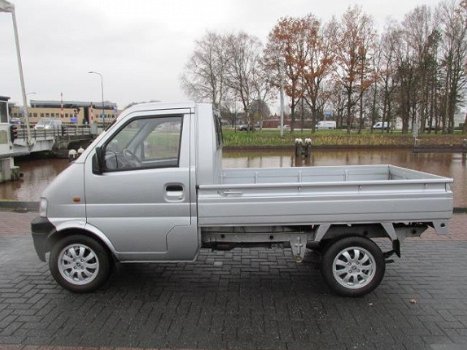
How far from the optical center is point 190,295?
4.61 m

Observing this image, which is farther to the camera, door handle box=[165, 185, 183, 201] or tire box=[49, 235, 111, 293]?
tire box=[49, 235, 111, 293]

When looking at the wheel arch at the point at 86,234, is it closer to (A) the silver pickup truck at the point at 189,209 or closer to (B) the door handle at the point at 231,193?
(A) the silver pickup truck at the point at 189,209

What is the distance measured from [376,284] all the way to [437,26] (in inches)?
1528

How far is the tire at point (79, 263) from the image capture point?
450cm

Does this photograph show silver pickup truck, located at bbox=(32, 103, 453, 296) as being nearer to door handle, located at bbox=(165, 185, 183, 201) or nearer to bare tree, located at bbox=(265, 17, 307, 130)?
door handle, located at bbox=(165, 185, 183, 201)

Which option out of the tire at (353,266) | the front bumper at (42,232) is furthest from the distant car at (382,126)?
the front bumper at (42,232)

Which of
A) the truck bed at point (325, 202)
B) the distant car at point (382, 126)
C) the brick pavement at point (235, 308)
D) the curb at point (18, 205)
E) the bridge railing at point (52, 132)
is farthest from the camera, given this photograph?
the distant car at point (382, 126)

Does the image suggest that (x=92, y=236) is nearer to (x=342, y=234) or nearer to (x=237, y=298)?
(x=237, y=298)

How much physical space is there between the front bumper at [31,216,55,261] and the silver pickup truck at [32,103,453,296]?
0.04 feet

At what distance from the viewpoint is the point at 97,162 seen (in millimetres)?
4328

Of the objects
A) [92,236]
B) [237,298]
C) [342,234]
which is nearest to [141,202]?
[92,236]

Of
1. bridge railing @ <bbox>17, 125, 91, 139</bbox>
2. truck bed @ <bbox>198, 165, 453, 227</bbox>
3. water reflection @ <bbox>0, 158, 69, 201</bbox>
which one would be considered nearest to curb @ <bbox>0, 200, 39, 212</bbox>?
water reflection @ <bbox>0, 158, 69, 201</bbox>

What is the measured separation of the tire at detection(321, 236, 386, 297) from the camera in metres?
4.40

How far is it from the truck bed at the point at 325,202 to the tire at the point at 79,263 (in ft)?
4.09
